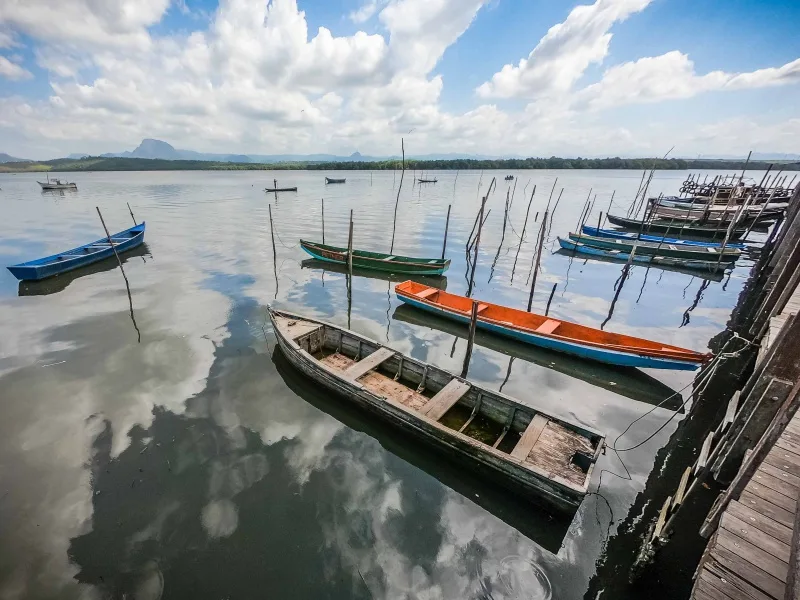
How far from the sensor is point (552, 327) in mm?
13938

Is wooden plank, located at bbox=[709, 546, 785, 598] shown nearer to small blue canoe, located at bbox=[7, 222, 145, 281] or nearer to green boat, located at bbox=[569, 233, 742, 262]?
green boat, located at bbox=[569, 233, 742, 262]

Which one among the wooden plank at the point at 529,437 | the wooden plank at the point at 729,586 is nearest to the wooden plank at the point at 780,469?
the wooden plank at the point at 729,586

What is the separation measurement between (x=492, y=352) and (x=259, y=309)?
452 inches

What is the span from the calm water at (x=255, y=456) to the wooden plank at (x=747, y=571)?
9.32 feet

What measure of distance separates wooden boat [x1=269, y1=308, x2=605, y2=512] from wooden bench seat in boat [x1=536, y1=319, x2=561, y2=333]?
551cm

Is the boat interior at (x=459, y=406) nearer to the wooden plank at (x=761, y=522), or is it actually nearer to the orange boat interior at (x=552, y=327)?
the wooden plank at (x=761, y=522)

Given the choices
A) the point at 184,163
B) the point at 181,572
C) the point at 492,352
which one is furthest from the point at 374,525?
the point at 184,163

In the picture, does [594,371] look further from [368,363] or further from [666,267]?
[666,267]

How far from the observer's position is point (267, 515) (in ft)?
23.8

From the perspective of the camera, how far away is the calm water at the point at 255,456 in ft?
20.7

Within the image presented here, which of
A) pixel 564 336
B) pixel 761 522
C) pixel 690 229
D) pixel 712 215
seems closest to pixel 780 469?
pixel 761 522

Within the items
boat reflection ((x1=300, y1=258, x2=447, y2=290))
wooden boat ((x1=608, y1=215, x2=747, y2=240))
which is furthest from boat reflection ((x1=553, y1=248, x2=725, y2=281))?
boat reflection ((x1=300, y1=258, x2=447, y2=290))

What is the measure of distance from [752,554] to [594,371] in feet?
29.7

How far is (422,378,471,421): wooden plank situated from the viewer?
877cm
